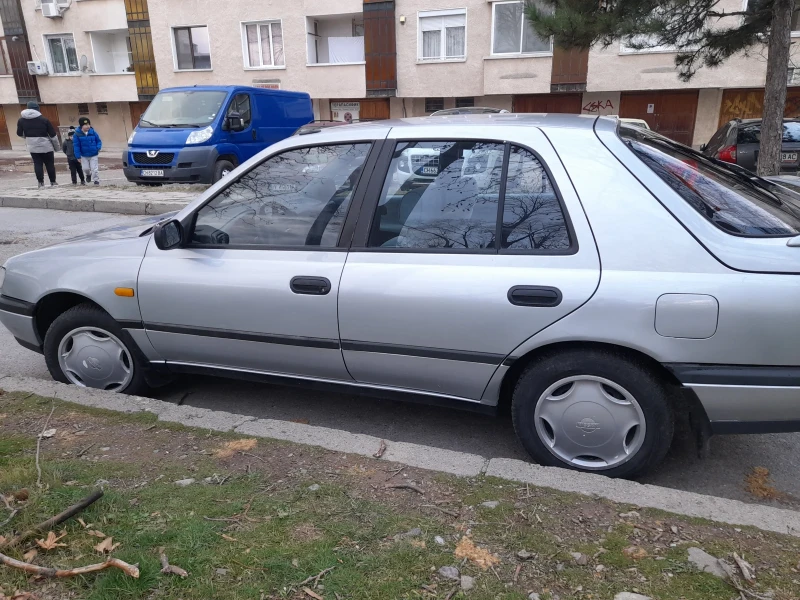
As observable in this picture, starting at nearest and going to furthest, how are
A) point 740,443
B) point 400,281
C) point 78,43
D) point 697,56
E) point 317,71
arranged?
point 400,281, point 740,443, point 697,56, point 317,71, point 78,43

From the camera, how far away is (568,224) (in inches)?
113

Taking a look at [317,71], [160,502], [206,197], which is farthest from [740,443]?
[317,71]

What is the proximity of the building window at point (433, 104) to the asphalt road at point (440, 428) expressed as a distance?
22075mm

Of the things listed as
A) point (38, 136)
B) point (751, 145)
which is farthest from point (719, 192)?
point (38, 136)

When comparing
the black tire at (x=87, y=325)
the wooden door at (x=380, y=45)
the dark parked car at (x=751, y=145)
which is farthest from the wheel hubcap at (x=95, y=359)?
the wooden door at (x=380, y=45)

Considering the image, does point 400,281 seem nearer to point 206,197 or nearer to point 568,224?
point 568,224

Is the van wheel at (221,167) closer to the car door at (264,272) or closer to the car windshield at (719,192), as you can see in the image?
the car door at (264,272)

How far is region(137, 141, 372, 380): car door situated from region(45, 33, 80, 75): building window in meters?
30.9

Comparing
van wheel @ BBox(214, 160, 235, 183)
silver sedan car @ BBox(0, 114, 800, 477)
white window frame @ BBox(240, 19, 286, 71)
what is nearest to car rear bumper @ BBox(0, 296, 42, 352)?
silver sedan car @ BBox(0, 114, 800, 477)

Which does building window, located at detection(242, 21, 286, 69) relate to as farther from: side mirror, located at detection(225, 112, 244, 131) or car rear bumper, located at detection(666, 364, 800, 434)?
car rear bumper, located at detection(666, 364, 800, 434)

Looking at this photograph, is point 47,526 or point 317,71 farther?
point 317,71

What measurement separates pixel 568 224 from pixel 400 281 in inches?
32.7

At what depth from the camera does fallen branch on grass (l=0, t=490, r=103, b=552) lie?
7.72 feet

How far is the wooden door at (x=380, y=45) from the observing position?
2328cm
